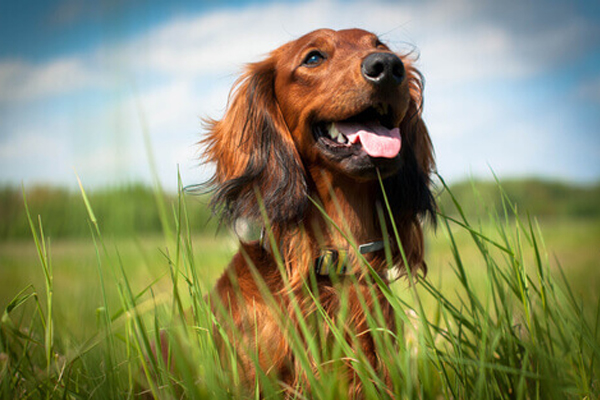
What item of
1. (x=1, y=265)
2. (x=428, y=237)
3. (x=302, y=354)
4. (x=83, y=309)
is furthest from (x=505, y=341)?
(x=1, y=265)

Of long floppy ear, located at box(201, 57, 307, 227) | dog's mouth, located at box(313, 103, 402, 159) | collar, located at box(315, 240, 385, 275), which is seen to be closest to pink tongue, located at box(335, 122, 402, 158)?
dog's mouth, located at box(313, 103, 402, 159)

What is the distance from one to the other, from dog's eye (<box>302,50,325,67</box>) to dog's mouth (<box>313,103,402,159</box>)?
327 mm

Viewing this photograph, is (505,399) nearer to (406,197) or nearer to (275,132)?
(406,197)

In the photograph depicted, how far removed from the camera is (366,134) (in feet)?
6.46

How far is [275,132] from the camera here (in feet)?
7.23

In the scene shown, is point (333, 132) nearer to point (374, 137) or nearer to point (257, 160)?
point (374, 137)

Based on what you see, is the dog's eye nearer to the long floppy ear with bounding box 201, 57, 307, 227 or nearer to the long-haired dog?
the long-haired dog

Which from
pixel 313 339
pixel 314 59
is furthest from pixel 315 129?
pixel 313 339

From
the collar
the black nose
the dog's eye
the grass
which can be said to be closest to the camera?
the grass

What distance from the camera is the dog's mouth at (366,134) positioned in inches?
76.0

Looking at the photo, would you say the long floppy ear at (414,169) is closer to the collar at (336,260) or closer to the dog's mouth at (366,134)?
the dog's mouth at (366,134)

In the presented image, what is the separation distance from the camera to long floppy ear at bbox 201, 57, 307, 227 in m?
2.05

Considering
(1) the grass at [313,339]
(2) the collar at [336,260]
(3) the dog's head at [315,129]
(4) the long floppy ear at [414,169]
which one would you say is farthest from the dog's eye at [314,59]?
(1) the grass at [313,339]

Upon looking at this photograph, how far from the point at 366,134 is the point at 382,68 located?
31 cm
